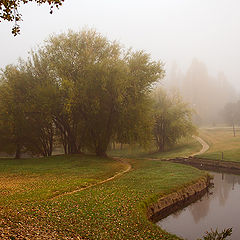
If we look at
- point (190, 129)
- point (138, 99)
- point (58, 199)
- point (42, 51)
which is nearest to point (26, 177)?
point (58, 199)

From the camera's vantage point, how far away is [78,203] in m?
15.7

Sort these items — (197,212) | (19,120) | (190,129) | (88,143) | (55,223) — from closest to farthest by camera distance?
(55,223)
(197,212)
(19,120)
(88,143)
(190,129)

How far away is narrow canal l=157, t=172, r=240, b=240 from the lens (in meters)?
15.9

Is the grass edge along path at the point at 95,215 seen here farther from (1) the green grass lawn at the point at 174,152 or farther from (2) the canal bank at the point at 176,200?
(1) the green grass lawn at the point at 174,152

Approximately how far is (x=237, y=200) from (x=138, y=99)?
2093cm

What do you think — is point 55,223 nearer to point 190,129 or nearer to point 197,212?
point 197,212

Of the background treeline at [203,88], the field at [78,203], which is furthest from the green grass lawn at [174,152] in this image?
the background treeline at [203,88]

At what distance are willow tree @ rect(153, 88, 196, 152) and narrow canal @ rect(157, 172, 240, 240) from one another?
31.4 m

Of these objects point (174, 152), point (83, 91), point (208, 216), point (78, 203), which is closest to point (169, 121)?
point (174, 152)

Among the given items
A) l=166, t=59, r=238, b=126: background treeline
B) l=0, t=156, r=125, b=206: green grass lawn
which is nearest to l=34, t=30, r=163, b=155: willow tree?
l=0, t=156, r=125, b=206: green grass lawn

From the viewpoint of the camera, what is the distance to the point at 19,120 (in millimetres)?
37844

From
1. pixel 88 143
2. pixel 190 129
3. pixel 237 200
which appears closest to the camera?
pixel 237 200

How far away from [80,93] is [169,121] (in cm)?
2796

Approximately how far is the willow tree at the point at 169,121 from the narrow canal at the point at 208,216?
103 ft
